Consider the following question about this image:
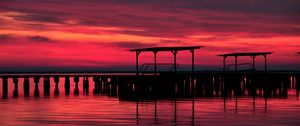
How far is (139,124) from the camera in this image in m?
26.1

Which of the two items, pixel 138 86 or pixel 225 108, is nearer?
pixel 225 108

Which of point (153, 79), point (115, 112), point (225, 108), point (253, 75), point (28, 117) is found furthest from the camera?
point (253, 75)

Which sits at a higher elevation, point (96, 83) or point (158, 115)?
point (96, 83)

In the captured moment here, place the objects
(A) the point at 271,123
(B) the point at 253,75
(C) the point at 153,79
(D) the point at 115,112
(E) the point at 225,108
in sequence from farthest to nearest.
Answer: (B) the point at 253,75
(C) the point at 153,79
(E) the point at 225,108
(D) the point at 115,112
(A) the point at 271,123

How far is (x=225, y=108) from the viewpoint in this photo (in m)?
34.3

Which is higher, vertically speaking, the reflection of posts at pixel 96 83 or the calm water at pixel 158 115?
the reflection of posts at pixel 96 83

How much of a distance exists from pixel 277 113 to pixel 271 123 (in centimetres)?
492

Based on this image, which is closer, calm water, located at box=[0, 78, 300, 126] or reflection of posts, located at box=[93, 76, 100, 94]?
calm water, located at box=[0, 78, 300, 126]

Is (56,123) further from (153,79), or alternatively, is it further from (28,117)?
(153,79)

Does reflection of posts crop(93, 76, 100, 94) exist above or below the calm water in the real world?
above

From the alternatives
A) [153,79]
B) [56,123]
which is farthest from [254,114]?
[153,79]

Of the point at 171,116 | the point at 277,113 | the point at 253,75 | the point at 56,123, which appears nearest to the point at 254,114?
the point at 277,113

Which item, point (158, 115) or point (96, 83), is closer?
point (158, 115)

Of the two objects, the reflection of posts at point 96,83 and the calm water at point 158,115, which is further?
the reflection of posts at point 96,83
